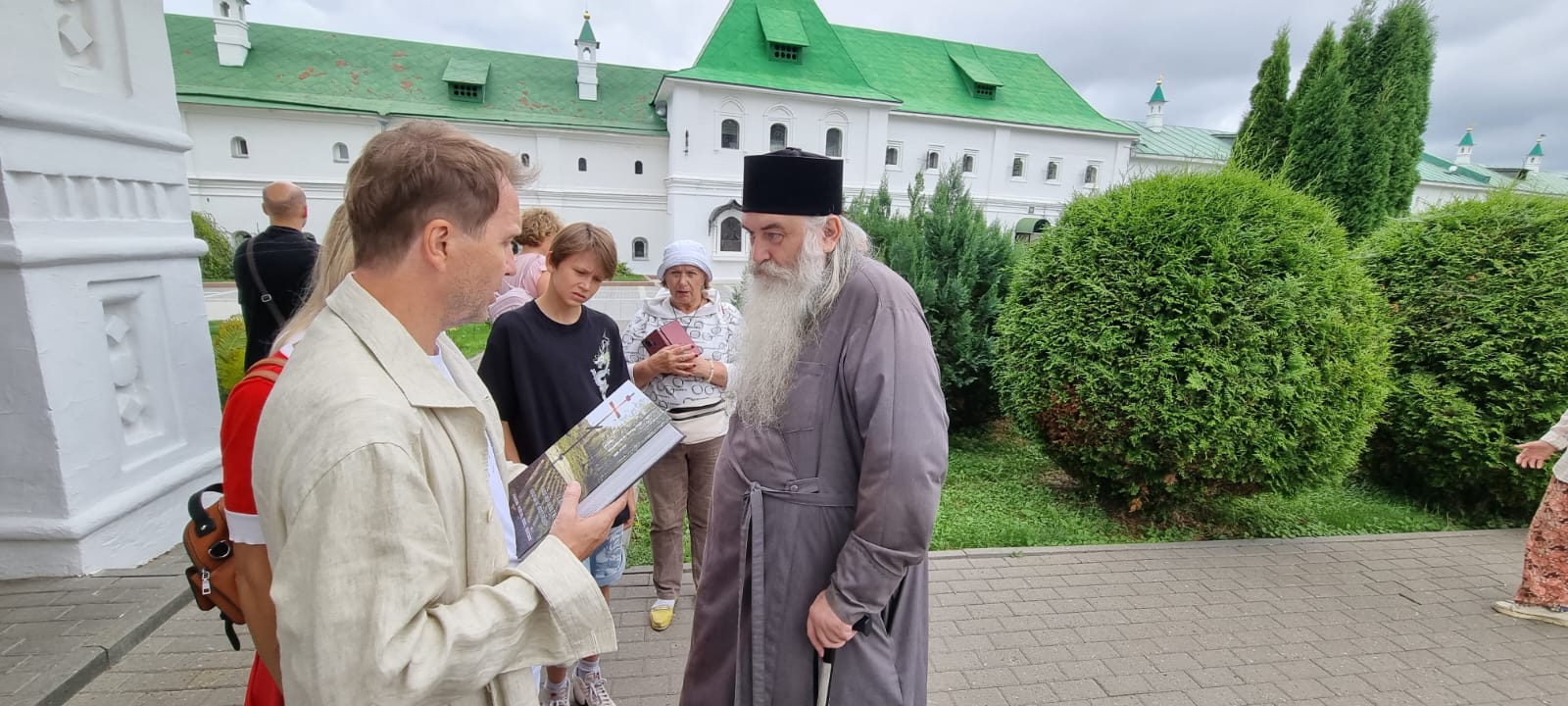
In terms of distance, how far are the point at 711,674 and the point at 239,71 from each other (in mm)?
35898

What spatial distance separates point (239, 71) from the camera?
89.4 feet

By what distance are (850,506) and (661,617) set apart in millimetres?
1875

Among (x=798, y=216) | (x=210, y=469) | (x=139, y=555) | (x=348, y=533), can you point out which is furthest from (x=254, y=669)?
(x=210, y=469)

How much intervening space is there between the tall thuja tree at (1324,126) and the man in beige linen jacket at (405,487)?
15115 millimetres

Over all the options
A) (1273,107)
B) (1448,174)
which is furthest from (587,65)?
(1448,174)

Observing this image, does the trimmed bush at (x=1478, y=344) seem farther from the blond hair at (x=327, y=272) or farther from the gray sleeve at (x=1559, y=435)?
the blond hair at (x=327, y=272)

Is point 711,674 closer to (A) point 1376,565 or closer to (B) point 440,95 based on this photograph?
(A) point 1376,565

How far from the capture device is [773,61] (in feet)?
90.0

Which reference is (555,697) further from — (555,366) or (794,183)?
(794,183)

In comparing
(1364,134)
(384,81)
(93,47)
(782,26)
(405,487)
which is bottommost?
(405,487)

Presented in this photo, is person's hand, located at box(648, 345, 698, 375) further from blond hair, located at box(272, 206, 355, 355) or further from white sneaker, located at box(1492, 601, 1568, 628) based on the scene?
white sneaker, located at box(1492, 601, 1568, 628)

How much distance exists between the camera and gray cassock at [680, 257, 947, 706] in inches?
71.7

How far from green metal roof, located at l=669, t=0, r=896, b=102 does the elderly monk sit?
2608cm

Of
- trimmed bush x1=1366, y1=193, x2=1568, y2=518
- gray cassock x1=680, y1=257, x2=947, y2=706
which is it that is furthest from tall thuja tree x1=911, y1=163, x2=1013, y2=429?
gray cassock x1=680, y1=257, x2=947, y2=706
